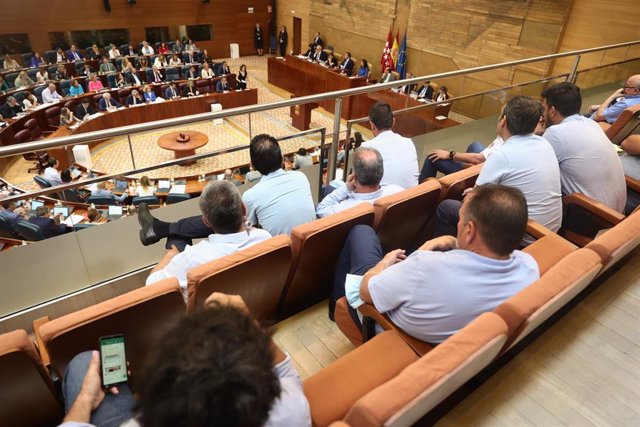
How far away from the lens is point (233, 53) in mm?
15742

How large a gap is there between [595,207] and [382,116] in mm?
1516

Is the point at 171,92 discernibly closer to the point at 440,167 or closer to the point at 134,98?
the point at 134,98

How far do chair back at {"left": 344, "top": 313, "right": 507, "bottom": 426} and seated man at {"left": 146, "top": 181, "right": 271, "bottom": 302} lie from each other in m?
1.10

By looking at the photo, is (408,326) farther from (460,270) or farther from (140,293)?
(140,293)

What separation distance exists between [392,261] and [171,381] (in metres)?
1.18

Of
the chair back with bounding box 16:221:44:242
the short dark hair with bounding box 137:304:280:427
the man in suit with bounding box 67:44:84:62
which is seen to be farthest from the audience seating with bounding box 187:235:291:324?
the man in suit with bounding box 67:44:84:62

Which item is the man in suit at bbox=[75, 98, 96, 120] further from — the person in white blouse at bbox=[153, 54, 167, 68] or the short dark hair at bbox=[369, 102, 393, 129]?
the short dark hair at bbox=[369, 102, 393, 129]

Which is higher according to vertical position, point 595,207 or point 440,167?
point 595,207

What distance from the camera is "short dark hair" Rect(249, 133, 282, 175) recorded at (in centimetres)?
251

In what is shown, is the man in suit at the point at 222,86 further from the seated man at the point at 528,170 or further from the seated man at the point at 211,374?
the seated man at the point at 211,374

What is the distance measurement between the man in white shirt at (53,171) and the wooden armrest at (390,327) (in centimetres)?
565

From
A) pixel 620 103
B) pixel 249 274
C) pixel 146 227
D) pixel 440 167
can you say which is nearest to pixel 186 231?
pixel 146 227

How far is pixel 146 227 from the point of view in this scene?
2.64 metres

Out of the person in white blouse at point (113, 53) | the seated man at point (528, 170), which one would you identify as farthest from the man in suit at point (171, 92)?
the seated man at point (528, 170)
